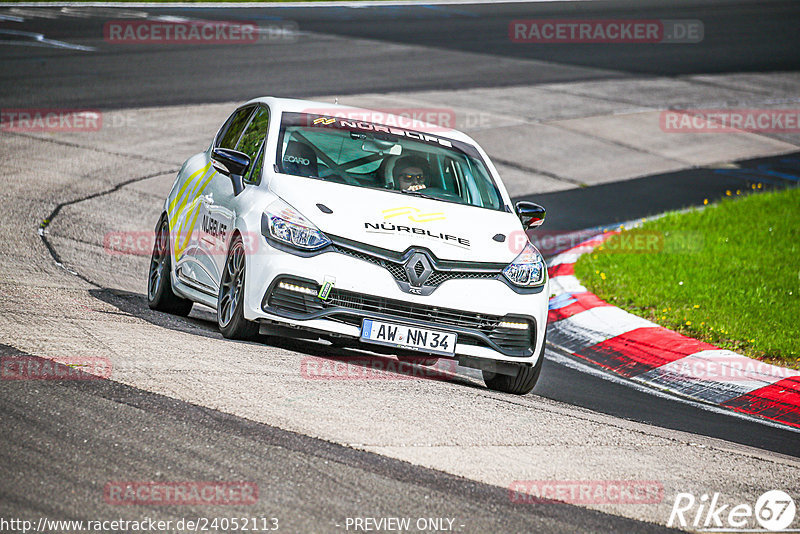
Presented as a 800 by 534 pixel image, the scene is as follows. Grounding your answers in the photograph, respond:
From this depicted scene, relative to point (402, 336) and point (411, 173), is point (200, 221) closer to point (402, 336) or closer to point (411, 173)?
point (411, 173)

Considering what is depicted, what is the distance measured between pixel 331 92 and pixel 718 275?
10217mm

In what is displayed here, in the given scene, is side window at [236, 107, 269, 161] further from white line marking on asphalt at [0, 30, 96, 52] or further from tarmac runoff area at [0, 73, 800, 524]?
white line marking on asphalt at [0, 30, 96, 52]

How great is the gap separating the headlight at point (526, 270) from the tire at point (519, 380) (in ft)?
1.34

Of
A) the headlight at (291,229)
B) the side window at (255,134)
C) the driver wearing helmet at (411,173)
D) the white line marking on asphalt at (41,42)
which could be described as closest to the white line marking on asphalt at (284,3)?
the white line marking on asphalt at (41,42)

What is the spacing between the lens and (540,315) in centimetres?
742

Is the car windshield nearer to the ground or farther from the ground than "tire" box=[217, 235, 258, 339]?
farther from the ground

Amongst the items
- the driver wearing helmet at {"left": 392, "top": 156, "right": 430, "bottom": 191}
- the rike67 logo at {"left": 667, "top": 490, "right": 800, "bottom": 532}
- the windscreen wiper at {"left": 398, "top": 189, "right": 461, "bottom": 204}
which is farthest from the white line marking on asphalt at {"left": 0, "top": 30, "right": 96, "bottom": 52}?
the rike67 logo at {"left": 667, "top": 490, "right": 800, "bottom": 532}

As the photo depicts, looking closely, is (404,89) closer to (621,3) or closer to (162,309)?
(162,309)

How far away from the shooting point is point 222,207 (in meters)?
8.00

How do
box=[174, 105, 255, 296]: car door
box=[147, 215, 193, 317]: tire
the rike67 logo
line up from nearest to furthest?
the rike67 logo → box=[174, 105, 255, 296]: car door → box=[147, 215, 193, 317]: tire

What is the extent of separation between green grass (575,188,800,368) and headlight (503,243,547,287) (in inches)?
96.5

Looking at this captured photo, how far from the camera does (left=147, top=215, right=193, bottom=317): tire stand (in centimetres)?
886

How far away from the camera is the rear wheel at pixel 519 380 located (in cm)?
752

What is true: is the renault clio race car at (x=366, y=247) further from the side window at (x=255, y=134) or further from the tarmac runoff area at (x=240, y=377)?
the tarmac runoff area at (x=240, y=377)
